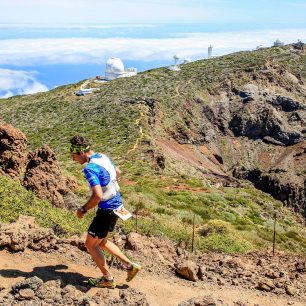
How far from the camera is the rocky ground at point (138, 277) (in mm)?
6922

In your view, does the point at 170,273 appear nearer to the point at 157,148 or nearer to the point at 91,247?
the point at 91,247

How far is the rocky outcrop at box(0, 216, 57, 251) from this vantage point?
825 centimetres

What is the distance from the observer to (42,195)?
14.9 m

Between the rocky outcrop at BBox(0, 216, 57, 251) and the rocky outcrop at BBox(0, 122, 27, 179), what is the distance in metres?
7.75

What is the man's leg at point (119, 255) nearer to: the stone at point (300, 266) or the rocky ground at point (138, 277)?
the rocky ground at point (138, 277)

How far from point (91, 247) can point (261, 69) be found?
61.7 meters

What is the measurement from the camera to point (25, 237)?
8414mm

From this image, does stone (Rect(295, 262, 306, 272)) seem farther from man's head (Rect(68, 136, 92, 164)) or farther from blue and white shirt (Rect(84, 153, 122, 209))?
man's head (Rect(68, 136, 92, 164))

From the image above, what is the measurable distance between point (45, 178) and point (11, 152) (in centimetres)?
197

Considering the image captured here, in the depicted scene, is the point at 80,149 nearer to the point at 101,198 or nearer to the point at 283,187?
the point at 101,198

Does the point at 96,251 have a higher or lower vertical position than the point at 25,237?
higher

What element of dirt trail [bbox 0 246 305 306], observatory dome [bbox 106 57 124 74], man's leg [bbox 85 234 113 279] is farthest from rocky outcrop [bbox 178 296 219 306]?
observatory dome [bbox 106 57 124 74]

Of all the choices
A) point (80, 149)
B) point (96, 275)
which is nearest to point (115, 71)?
point (96, 275)

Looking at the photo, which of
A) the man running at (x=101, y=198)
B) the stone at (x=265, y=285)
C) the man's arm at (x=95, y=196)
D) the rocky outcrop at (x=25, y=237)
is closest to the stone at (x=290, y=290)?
the stone at (x=265, y=285)
